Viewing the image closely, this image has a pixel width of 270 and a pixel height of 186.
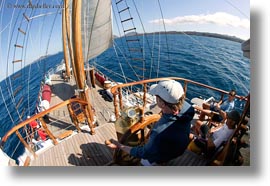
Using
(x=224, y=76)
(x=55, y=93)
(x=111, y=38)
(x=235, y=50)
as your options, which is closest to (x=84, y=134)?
(x=235, y=50)

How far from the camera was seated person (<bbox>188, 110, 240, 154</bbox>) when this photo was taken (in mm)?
1888

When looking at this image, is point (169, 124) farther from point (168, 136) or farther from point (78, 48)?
point (78, 48)

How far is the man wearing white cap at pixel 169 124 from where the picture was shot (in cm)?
142

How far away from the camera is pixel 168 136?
1434 millimetres

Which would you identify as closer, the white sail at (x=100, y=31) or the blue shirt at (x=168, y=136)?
the blue shirt at (x=168, y=136)

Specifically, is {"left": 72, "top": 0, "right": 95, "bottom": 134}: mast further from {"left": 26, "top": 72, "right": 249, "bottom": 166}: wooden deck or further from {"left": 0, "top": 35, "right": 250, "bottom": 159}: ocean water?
{"left": 0, "top": 35, "right": 250, "bottom": 159}: ocean water

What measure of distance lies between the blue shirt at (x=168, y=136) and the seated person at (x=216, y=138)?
1.98ft

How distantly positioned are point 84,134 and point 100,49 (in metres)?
3.30

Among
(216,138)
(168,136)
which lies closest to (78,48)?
(168,136)

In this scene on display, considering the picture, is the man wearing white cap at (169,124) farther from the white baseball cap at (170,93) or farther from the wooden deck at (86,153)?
the wooden deck at (86,153)

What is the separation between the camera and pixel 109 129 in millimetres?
2951

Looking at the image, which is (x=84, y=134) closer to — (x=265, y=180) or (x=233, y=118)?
(x=233, y=118)

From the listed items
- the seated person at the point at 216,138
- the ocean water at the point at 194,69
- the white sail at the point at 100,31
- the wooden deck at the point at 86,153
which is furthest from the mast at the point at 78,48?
the white sail at the point at 100,31

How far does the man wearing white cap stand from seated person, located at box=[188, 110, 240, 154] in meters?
0.62
